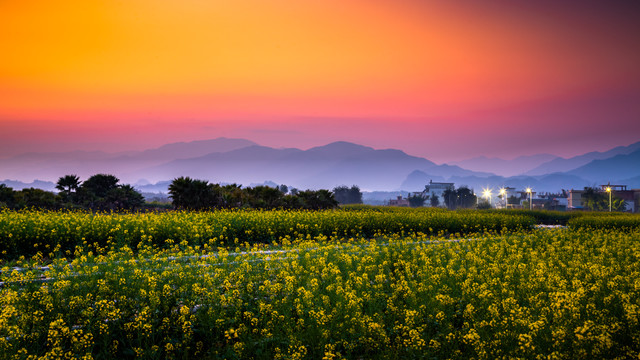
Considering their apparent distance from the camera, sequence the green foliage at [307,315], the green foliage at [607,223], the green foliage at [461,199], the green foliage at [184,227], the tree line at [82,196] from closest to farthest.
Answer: the green foliage at [307,315]
the green foliage at [184,227]
the green foliage at [607,223]
the tree line at [82,196]
the green foliage at [461,199]

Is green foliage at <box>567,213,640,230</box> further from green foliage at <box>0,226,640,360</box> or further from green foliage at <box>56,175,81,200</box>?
green foliage at <box>56,175,81,200</box>

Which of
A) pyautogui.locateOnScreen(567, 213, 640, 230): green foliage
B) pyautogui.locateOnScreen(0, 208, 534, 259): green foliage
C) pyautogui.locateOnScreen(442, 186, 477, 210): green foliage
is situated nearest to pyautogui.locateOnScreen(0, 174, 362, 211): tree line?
pyautogui.locateOnScreen(0, 208, 534, 259): green foliage

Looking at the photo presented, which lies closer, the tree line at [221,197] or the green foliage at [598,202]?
the tree line at [221,197]

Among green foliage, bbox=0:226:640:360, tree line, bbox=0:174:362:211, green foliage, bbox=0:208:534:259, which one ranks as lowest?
green foliage, bbox=0:226:640:360

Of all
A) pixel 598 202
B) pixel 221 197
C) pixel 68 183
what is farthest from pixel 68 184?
pixel 598 202

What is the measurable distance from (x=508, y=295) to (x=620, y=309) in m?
2.03

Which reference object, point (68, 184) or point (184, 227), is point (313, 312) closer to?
point (184, 227)

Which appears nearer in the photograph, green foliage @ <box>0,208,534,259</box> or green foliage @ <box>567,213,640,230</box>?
green foliage @ <box>0,208,534,259</box>

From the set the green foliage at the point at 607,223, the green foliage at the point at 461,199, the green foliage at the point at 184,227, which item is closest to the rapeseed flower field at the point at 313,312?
the green foliage at the point at 184,227

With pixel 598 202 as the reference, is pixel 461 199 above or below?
above

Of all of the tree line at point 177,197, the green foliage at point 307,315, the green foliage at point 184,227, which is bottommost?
the green foliage at point 307,315

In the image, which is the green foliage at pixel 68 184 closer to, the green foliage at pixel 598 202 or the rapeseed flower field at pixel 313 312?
the rapeseed flower field at pixel 313 312

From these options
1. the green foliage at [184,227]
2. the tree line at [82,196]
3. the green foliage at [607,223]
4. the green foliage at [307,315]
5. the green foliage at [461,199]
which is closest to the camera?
the green foliage at [307,315]

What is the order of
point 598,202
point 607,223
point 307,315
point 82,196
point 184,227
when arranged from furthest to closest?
point 598,202
point 82,196
point 607,223
point 184,227
point 307,315
